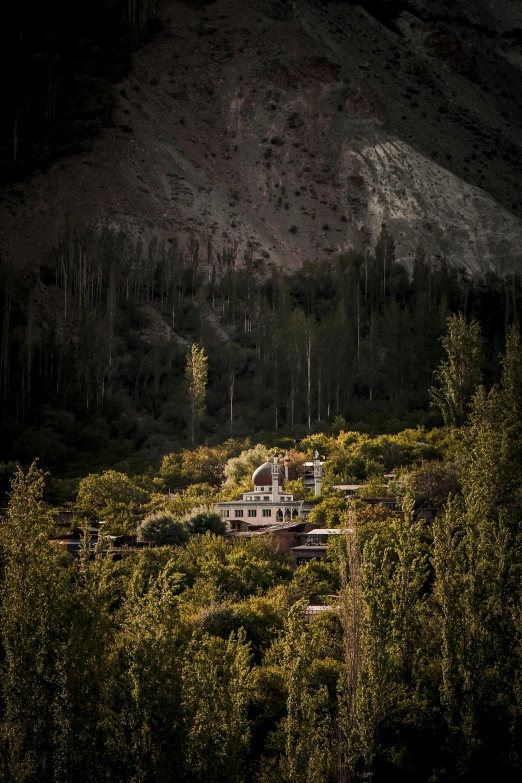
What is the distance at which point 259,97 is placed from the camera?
121125 mm

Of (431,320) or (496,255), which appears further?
(496,255)

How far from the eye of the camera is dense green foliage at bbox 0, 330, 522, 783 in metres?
31.5

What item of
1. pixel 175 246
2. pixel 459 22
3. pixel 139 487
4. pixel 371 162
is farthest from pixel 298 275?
pixel 459 22

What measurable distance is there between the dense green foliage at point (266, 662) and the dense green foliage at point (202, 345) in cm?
2765

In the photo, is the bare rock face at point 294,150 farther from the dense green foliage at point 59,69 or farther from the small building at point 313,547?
the small building at point 313,547

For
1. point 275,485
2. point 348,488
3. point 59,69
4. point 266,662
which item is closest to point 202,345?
point 348,488

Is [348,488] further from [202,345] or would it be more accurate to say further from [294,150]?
[294,150]

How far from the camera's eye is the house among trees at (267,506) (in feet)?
179

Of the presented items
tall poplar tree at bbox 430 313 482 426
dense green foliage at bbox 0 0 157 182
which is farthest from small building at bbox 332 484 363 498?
dense green foliage at bbox 0 0 157 182

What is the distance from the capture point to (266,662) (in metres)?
37.9

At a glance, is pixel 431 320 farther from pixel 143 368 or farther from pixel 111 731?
pixel 111 731

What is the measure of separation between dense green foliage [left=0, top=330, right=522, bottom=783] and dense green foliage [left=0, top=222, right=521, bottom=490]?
90.7 feet

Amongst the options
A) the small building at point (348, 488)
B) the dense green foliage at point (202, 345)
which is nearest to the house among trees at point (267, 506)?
the small building at point (348, 488)

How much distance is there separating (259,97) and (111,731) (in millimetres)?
96943
